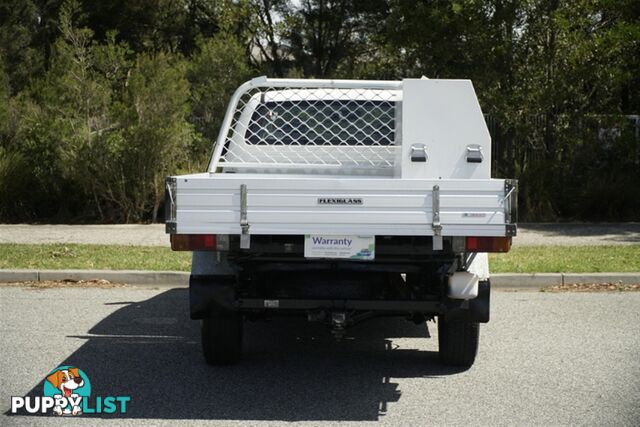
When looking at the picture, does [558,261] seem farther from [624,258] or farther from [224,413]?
[224,413]

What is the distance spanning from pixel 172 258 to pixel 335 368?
5.07 m

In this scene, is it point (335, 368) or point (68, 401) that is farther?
point (335, 368)

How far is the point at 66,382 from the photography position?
6297 millimetres

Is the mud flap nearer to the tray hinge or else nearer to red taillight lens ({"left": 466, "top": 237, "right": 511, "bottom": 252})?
the tray hinge

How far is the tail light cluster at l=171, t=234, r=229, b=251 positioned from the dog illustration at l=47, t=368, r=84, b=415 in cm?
127

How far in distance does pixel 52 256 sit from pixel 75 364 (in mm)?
5107

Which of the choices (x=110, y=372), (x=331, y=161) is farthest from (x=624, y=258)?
(x=110, y=372)

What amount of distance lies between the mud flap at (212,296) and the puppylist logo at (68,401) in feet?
2.50

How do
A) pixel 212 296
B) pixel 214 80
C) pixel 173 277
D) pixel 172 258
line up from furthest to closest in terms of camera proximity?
1. pixel 214 80
2. pixel 172 258
3. pixel 173 277
4. pixel 212 296

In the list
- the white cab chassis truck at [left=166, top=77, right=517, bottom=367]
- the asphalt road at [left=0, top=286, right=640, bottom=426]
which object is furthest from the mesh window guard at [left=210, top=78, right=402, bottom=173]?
the asphalt road at [left=0, top=286, right=640, bottom=426]

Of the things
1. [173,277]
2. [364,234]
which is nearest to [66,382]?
[364,234]

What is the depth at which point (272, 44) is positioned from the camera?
3175 centimetres

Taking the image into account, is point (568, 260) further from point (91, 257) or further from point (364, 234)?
point (364, 234)

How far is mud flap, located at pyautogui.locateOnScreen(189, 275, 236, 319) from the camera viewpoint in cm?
601
